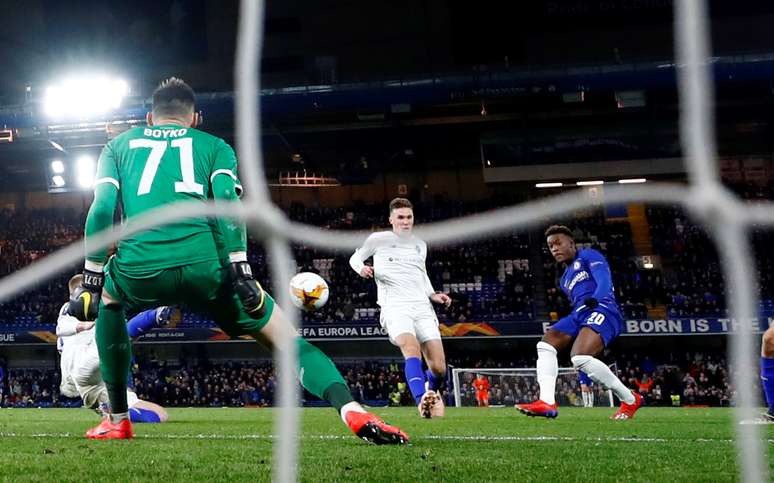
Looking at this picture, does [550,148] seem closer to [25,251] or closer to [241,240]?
[25,251]

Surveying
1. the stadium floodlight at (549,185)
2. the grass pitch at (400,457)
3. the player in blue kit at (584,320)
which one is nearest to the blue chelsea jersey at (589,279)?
the player in blue kit at (584,320)

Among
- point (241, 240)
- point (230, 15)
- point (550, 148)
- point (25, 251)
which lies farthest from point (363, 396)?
point (241, 240)

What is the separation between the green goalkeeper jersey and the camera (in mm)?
3205

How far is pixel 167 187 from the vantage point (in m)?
3.30

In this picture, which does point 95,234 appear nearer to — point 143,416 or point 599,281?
point 143,416

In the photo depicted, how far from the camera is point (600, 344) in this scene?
19.8 feet

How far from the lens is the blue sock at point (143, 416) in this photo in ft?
20.4

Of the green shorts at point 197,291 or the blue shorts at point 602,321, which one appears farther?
the blue shorts at point 602,321

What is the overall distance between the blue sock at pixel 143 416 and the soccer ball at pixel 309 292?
7.88 ft

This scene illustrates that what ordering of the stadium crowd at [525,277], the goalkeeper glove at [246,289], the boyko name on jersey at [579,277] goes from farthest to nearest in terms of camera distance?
1. the stadium crowd at [525,277]
2. the boyko name on jersey at [579,277]
3. the goalkeeper glove at [246,289]

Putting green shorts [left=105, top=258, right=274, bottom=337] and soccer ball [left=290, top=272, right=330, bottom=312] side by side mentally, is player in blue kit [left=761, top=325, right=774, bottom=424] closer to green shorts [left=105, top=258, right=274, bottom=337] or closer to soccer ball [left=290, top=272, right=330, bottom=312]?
soccer ball [left=290, top=272, right=330, bottom=312]

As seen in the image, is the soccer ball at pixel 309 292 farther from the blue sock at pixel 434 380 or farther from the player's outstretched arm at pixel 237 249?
the blue sock at pixel 434 380

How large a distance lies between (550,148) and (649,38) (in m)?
3.61

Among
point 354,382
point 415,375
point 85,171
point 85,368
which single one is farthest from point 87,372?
point 85,171
